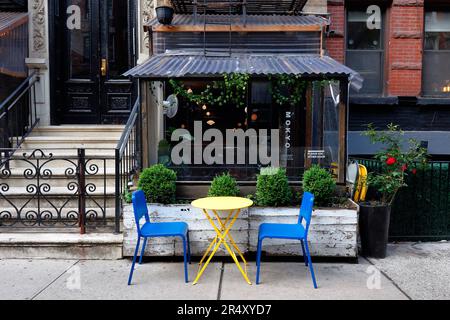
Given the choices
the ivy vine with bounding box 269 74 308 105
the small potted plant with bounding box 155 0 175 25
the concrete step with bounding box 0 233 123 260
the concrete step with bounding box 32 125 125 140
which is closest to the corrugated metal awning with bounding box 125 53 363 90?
the ivy vine with bounding box 269 74 308 105

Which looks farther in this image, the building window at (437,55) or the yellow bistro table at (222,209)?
the building window at (437,55)

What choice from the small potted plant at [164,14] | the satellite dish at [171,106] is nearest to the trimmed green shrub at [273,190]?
the satellite dish at [171,106]

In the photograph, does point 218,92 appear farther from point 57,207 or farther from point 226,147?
point 57,207

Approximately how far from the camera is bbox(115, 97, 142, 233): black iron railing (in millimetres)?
5723

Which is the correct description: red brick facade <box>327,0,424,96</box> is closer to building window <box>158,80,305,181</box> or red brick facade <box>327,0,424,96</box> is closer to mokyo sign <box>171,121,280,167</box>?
building window <box>158,80,305,181</box>

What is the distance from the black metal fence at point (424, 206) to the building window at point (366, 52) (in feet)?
9.58

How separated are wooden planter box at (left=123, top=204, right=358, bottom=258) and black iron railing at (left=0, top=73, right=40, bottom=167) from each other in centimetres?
313

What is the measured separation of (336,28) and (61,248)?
6465 millimetres

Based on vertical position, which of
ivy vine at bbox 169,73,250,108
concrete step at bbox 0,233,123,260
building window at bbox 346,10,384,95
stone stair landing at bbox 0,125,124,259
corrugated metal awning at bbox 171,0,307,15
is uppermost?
corrugated metal awning at bbox 171,0,307,15

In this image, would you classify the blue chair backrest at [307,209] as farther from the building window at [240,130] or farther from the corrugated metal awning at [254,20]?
the corrugated metal awning at [254,20]

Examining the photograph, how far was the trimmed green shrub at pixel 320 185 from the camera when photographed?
557 cm

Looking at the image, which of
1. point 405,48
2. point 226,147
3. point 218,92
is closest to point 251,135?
point 226,147
